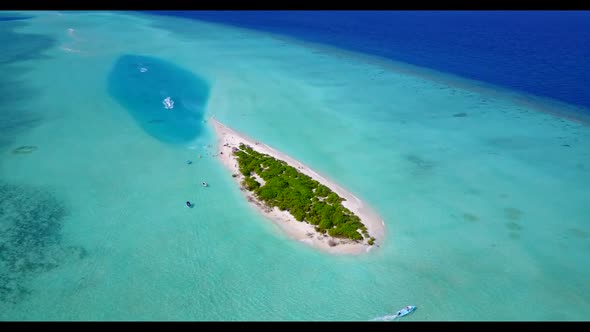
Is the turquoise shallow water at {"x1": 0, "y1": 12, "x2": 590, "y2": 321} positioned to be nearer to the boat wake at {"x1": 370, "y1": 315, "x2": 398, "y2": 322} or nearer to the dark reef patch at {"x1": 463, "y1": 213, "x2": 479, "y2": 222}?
the dark reef patch at {"x1": 463, "y1": 213, "x2": 479, "y2": 222}

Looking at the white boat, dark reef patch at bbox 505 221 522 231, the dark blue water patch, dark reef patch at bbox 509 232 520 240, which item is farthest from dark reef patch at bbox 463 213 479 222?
the white boat

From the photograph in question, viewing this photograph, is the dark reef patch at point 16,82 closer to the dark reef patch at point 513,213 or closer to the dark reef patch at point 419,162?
the dark reef patch at point 419,162

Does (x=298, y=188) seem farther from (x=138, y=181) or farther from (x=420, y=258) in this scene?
(x=138, y=181)

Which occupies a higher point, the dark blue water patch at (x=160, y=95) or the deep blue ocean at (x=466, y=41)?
the deep blue ocean at (x=466, y=41)

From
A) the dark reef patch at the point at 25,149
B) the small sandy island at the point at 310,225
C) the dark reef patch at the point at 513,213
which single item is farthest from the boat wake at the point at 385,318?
the dark reef patch at the point at 25,149

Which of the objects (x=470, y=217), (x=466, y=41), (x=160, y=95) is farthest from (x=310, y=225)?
(x=466, y=41)

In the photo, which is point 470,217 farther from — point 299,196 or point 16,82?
point 16,82
